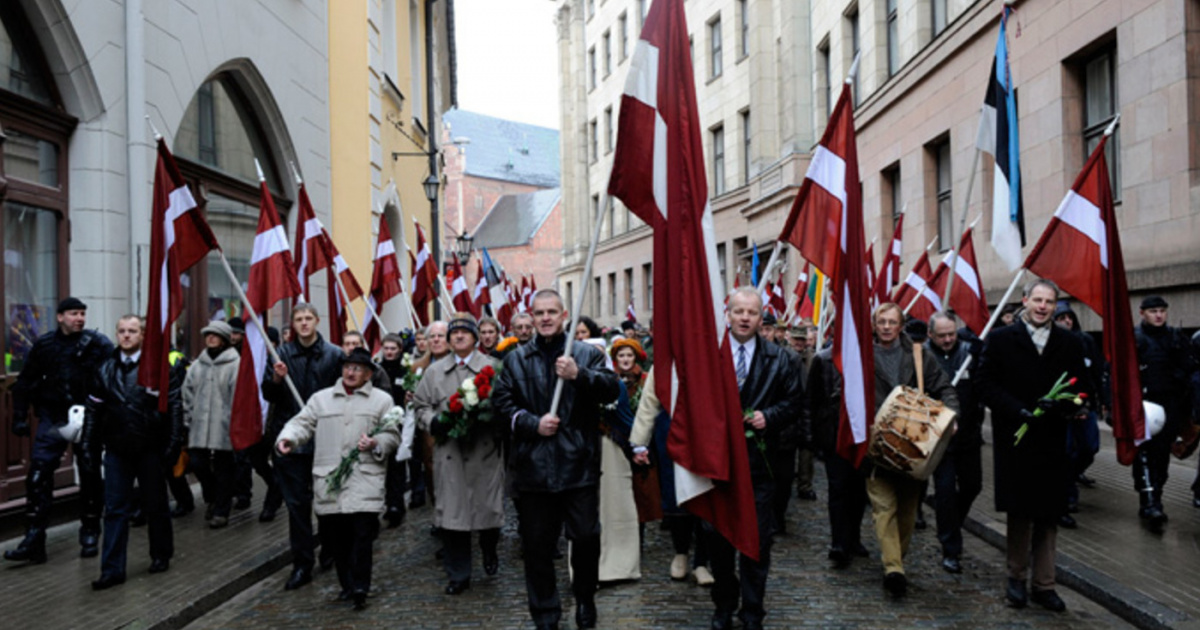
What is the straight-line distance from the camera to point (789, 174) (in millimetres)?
27969

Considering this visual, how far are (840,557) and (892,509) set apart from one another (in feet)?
2.86

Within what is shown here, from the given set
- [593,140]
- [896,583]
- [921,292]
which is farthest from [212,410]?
[593,140]

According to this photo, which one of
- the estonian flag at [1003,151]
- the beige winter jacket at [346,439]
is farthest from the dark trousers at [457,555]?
the estonian flag at [1003,151]

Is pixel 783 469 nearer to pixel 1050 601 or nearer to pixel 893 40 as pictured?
pixel 1050 601

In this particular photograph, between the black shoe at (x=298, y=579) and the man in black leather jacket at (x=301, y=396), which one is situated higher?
the man in black leather jacket at (x=301, y=396)

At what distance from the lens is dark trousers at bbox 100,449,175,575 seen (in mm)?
7059

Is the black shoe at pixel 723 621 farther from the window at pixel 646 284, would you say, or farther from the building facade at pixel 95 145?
the window at pixel 646 284

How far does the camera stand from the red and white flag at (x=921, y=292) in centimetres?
1121

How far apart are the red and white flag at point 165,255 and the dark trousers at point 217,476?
7.50 feet

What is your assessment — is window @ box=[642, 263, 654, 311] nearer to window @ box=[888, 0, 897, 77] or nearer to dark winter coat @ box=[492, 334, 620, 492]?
window @ box=[888, 0, 897, 77]

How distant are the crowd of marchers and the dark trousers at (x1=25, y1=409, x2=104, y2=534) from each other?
2cm

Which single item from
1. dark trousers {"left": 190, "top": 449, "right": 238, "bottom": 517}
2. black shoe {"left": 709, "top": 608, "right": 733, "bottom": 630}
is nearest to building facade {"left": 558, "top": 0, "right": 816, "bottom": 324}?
dark trousers {"left": 190, "top": 449, "right": 238, "bottom": 517}

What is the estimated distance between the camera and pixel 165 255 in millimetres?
7516

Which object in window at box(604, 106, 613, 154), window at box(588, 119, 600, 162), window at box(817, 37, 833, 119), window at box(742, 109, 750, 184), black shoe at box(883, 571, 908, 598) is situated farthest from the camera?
window at box(588, 119, 600, 162)
